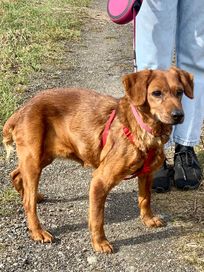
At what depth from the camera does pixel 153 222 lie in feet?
13.0

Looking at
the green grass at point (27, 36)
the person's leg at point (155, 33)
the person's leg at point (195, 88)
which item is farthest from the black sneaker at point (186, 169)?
the green grass at point (27, 36)

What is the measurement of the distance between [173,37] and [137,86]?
96 centimetres

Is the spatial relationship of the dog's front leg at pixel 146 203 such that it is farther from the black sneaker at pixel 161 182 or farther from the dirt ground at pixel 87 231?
the black sneaker at pixel 161 182

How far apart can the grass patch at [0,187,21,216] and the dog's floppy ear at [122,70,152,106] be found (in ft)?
4.22

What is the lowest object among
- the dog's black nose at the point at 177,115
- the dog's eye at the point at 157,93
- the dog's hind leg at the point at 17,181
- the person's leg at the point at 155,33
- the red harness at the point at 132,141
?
the dog's hind leg at the point at 17,181

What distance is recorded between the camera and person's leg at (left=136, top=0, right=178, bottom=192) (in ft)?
13.3

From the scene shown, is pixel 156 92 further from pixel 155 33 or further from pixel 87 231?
pixel 87 231

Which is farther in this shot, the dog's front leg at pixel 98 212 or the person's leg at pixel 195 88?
the person's leg at pixel 195 88

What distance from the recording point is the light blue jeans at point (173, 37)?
13.4 feet

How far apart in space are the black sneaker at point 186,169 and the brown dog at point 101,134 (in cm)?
61

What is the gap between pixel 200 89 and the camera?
14.8 feet

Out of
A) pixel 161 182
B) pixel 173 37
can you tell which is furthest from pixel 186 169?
pixel 173 37

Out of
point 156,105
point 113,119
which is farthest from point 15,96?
point 156,105

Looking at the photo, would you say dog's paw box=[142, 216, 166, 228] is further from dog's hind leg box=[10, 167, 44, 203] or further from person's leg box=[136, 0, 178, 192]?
person's leg box=[136, 0, 178, 192]
